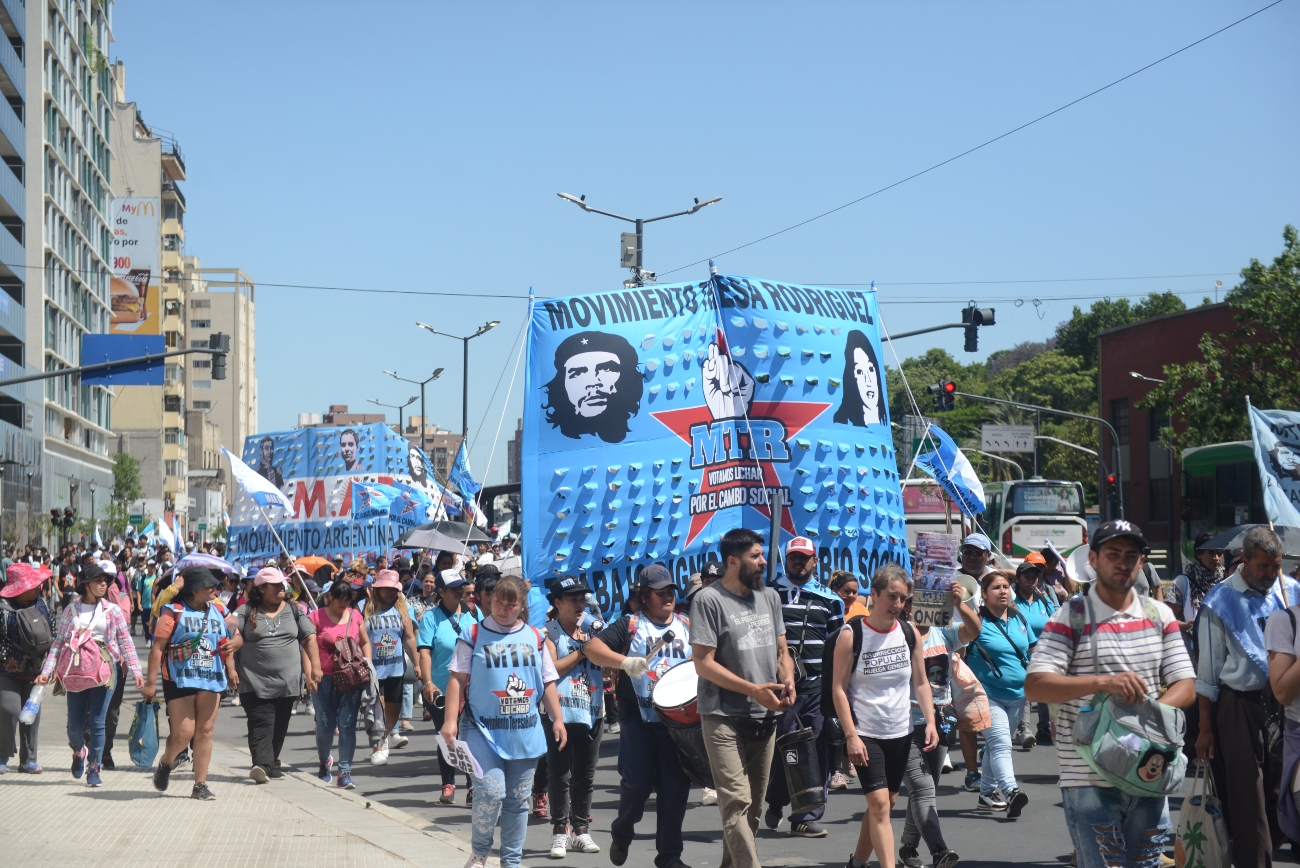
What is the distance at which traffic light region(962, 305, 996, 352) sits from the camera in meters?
24.1

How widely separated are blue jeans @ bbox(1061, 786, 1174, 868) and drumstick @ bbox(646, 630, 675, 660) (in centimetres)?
334

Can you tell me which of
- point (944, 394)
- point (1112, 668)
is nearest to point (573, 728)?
point (1112, 668)

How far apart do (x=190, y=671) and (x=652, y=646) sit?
385cm

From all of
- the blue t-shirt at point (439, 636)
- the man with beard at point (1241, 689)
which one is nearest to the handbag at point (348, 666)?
the blue t-shirt at point (439, 636)

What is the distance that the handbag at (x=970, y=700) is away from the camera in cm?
921

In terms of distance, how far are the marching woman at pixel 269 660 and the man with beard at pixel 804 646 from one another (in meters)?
3.86

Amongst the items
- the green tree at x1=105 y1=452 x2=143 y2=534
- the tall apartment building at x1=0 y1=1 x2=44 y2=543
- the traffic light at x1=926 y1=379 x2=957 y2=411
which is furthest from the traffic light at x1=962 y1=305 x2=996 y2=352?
the green tree at x1=105 y1=452 x2=143 y2=534

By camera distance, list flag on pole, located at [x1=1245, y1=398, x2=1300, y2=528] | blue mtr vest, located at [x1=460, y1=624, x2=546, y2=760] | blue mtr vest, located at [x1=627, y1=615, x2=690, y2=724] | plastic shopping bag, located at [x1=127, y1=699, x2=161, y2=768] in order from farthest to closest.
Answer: flag on pole, located at [x1=1245, y1=398, x2=1300, y2=528]
plastic shopping bag, located at [x1=127, y1=699, x2=161, y2=768]
blue mtr vest, located at [x1=627, y1=615, x2=690, y2=724]
blue mtr vest, located at [x1=460, y1=624, x2=546, y2=760]

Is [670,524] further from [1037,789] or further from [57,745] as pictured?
[57,745]

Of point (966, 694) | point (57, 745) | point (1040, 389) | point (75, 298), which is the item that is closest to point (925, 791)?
point (966, 694)

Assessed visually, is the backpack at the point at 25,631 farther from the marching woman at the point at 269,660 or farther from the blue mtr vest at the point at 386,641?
the blue mtr vest at the point at 386,641

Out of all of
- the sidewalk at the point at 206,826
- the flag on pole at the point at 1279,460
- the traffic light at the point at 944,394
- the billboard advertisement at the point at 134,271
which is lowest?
the sidewalk at the point at 206,826

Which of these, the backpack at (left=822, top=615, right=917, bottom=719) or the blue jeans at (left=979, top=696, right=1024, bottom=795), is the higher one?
the backpack at (left=822, top=615, right=917, bottom=719)

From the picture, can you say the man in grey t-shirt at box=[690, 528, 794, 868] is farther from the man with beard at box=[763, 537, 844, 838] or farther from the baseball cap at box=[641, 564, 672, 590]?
the man with beard at box=[763, 537, 844, 838]
